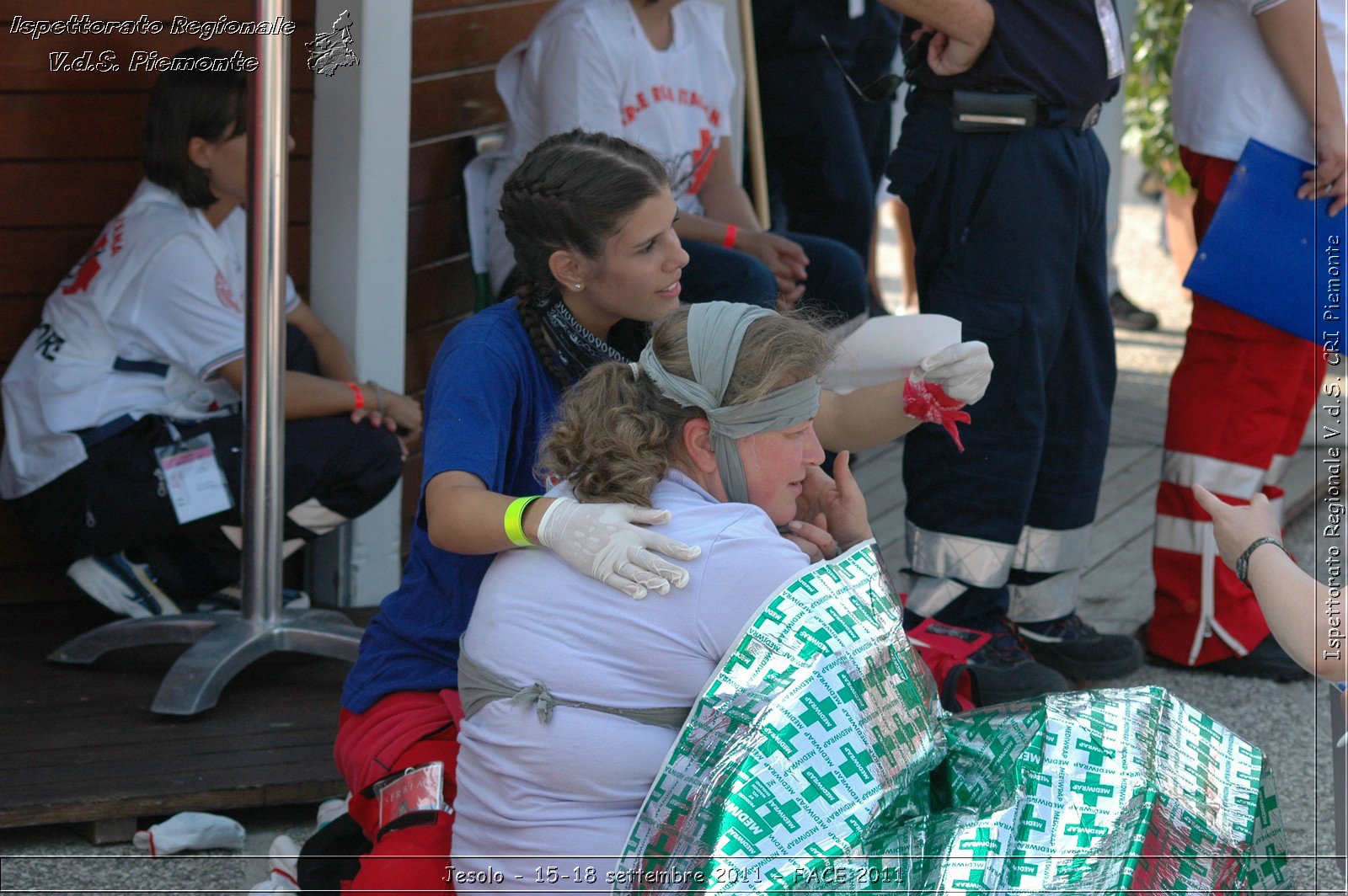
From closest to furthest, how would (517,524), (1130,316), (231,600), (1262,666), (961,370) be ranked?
(517,524) → (961,370) → (231,600) → (1262,666) → (1130,316)

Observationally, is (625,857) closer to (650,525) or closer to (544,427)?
(650,525)

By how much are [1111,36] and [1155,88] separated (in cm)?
482

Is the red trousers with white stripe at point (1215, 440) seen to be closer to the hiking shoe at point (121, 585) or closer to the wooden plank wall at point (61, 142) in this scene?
the wooden plank wall at point (61, 142)

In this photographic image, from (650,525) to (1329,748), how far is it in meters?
2.04

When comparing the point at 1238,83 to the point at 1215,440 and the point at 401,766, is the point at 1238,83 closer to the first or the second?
the point at 1215,440

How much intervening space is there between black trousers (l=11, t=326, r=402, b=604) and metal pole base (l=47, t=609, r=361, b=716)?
0.68 ft

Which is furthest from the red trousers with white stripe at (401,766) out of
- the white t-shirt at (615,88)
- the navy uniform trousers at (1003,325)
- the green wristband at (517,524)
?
the white t-shirt at (615,88)

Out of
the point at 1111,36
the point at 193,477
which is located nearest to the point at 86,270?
the point at 193,477

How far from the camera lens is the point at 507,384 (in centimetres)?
220

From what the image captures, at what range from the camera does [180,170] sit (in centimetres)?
318

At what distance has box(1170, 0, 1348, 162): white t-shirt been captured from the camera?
327cm

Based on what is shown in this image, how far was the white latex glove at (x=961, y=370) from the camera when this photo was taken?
2.39 meters

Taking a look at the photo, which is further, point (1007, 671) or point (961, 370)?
point (1007, 671)

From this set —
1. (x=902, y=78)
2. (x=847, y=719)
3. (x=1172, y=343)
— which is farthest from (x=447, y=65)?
(x=1172, y=343)
